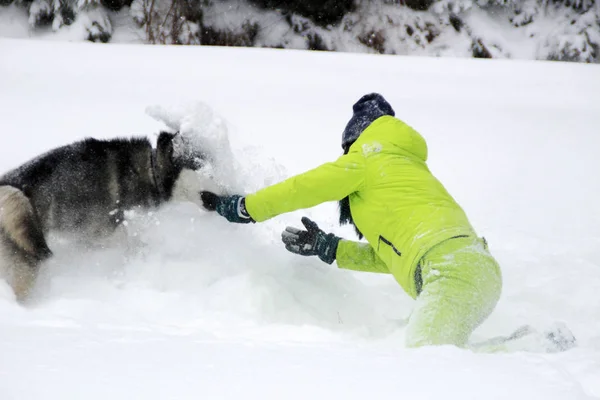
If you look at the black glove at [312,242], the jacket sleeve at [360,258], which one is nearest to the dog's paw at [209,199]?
the black glove at [312,242]

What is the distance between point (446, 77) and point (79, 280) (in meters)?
5.26

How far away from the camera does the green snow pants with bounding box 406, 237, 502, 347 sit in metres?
1.97

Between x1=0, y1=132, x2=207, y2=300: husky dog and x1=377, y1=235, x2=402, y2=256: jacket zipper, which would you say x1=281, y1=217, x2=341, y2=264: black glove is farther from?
x1=0, y1=132, x2=207, y2=300: husky dog

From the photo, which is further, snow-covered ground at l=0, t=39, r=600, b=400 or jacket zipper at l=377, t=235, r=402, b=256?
jacket zipper at l=377, t=235, r=402, b=256

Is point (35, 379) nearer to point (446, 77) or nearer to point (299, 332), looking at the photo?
point (299, 332)

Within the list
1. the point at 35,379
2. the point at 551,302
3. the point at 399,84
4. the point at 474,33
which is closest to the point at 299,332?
the point at 35,379

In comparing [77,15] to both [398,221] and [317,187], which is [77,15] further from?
[398,221]

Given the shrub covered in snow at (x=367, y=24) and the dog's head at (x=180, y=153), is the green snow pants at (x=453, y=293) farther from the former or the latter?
the shrub covered in snow at (x=367, y=24)

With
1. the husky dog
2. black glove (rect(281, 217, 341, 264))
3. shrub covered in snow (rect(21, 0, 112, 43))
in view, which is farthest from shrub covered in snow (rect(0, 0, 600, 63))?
black glove (rect(281, 217, 341, 264))

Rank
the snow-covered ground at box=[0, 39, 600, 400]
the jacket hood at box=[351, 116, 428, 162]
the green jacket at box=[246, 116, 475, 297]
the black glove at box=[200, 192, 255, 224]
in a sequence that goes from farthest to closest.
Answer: the black glove at box=[200, 192, 255, 224] < the jacket hood at box=[351, 116, 428, 162] < the green jacket at box=[246, 116, 475, 297] < the snow-covered ground at box=[0, 39, 600, 400]

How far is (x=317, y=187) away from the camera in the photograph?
7.75 feet

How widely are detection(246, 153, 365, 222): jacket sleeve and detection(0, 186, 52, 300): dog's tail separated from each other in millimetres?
1040

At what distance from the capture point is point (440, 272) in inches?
82.6

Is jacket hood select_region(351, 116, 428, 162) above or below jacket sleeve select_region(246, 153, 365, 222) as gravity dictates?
above
